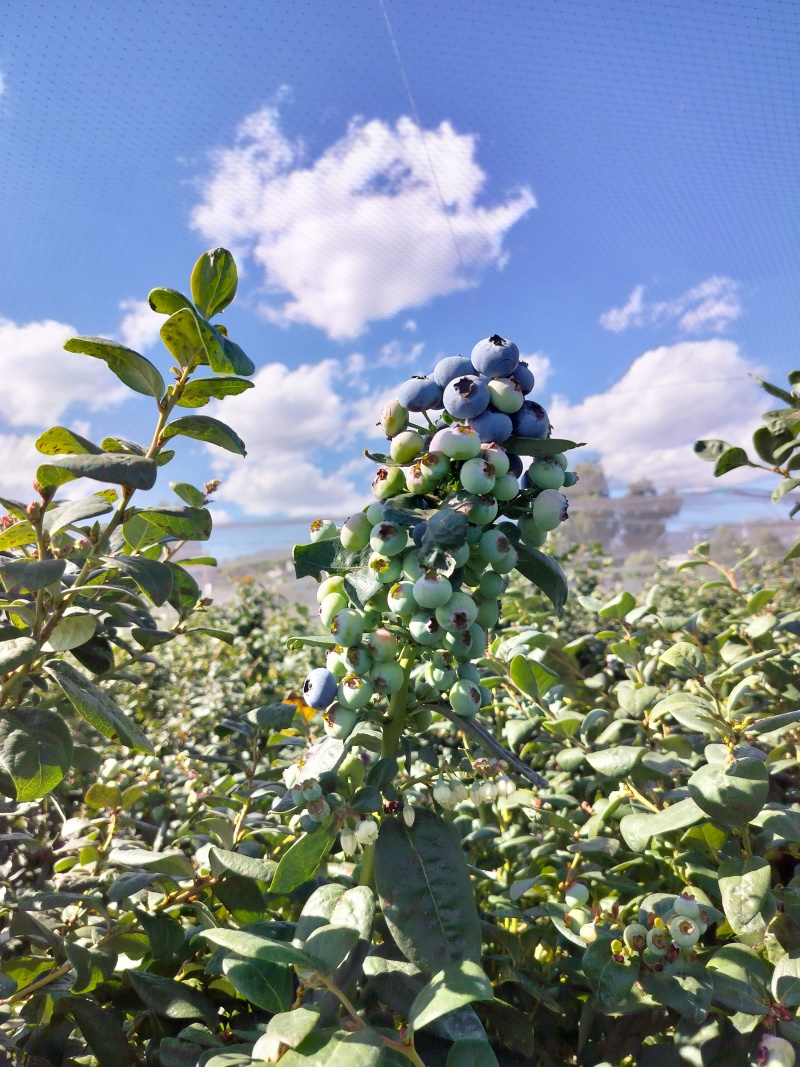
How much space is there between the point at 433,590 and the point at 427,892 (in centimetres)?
24

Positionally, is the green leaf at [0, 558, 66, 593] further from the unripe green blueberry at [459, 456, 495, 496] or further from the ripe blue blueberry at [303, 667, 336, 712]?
the unripe green blueberry at [459, 456, 495, 496]

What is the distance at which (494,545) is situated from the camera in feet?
1.81

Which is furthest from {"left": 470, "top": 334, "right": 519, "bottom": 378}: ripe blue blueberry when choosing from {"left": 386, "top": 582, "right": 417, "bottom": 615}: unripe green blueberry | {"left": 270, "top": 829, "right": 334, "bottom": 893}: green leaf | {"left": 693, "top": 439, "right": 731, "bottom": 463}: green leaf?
{"left": 693, "top": 439, "right": 731, "bottom": 463}: green leaf

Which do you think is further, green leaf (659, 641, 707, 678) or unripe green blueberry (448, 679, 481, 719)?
green leaf (659, 641, 707, 678)

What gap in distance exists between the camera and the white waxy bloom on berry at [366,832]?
1.75 ft

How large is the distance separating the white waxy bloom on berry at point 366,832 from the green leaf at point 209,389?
40 cm

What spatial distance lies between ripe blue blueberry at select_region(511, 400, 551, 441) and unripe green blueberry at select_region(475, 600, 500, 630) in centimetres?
15

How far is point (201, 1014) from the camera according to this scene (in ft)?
1.85

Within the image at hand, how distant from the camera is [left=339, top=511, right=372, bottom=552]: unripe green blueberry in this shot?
58 cm

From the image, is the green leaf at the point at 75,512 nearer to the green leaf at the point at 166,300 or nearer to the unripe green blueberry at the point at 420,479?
the green leaf at the point at 166,300

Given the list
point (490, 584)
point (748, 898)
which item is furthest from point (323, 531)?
point (748, 898)

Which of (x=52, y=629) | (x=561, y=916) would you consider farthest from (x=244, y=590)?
(x=561, y=916)

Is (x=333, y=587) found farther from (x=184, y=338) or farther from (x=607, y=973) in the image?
(x=607, y=973)

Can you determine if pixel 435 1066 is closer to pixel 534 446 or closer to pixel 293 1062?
pixel 293 1062
